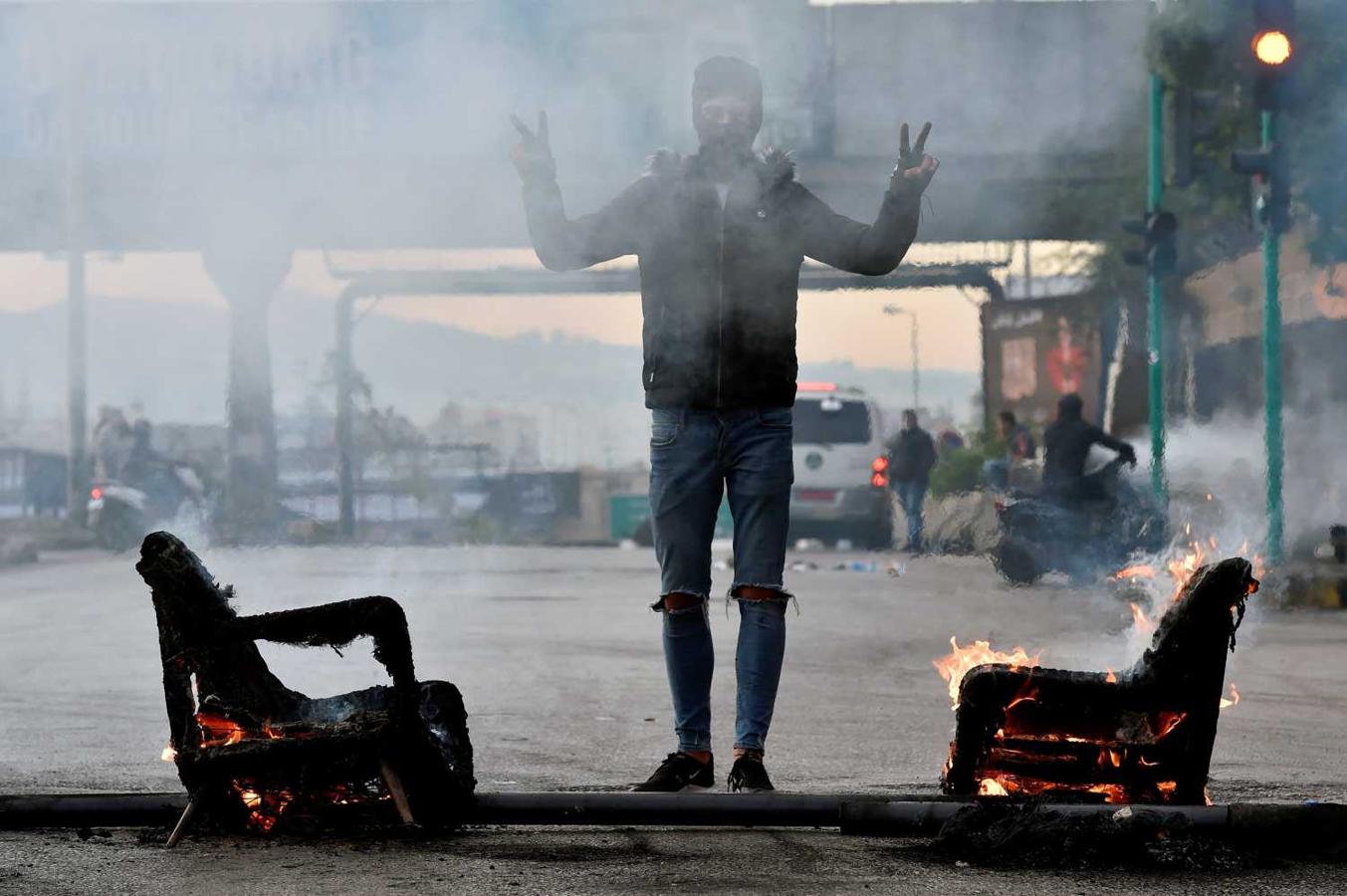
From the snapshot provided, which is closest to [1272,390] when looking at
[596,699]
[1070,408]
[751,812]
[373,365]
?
[1070,408]

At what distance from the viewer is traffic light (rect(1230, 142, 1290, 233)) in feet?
42.2

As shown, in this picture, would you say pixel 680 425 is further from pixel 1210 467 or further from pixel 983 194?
pixel 1210 467

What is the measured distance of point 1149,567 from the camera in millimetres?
10734

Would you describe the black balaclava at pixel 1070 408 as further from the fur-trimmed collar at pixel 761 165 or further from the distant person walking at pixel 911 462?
the fur-trimmed collar at pixel 761 165

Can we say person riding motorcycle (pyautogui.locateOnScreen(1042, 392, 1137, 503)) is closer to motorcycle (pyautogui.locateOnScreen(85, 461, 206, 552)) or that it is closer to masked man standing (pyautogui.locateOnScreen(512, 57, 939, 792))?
motorcycle (pyautogui.locateOnScreen(85, 461, 206, 552))

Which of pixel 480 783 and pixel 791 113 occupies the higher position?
pixel 791 113

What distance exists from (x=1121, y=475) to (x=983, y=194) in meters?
8.19

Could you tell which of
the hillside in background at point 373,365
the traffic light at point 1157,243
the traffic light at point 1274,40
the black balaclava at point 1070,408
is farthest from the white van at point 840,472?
the hillside in background at point 373,365

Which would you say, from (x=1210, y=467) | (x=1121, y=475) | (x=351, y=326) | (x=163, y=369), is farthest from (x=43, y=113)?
(x=1210, y=467)

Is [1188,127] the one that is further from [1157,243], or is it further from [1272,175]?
[1157,243]

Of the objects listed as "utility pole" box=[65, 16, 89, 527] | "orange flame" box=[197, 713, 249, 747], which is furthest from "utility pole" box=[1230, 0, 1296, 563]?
"orange flame" box=[197, 713, 249, 747]

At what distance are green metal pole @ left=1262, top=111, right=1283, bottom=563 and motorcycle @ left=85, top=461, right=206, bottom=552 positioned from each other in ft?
24.0

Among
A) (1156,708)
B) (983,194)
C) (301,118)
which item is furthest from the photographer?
(983,194)

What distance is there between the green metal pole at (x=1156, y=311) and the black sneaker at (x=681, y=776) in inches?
381
